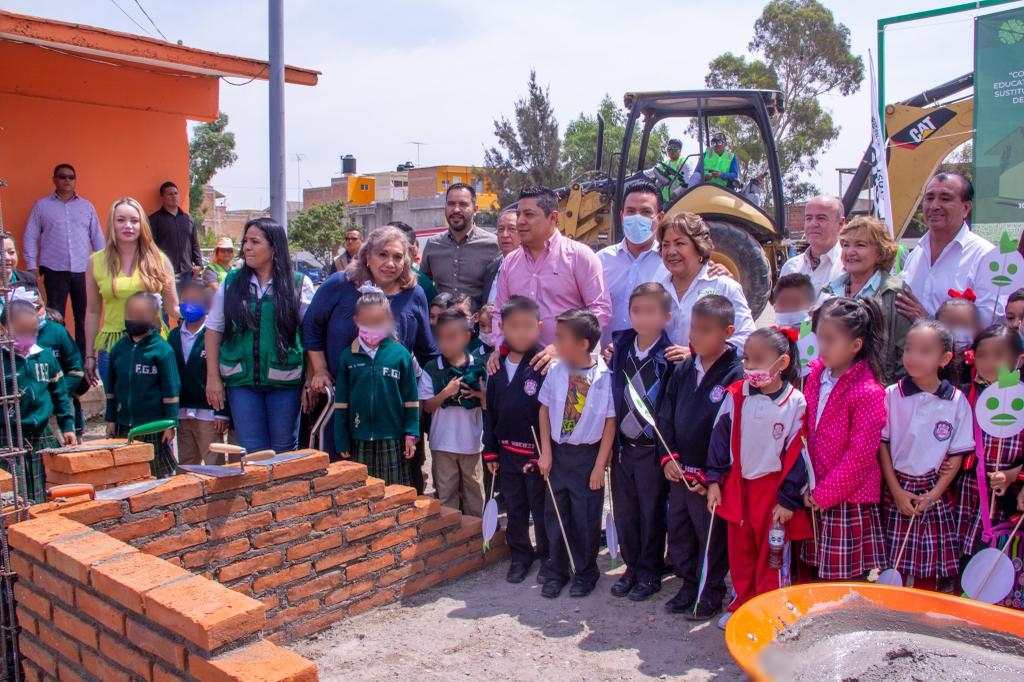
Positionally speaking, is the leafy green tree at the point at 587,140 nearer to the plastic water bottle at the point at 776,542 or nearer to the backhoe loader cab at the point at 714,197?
the backhoe loader cab at the point at 714,197

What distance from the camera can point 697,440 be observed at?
375cm

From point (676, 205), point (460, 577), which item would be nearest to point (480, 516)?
point (460, 577)

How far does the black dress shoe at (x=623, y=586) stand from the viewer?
405cm

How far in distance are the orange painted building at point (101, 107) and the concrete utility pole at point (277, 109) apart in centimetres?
177

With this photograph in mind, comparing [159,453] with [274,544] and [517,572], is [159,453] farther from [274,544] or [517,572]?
[517,572]

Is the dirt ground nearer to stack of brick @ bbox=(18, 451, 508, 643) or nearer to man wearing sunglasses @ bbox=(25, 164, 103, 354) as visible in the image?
stack of brick @ bbox=(18, 451, 508, 643)

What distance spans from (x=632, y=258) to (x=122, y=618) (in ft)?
10.2

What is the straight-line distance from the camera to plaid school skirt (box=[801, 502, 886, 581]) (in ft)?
11.2

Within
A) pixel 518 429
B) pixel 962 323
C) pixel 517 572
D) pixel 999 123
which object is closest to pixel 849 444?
pixel 962 323

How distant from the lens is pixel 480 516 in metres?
4.86

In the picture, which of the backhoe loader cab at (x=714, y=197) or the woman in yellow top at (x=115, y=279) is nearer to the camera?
the woman in yellow top at (x=115, y=279)

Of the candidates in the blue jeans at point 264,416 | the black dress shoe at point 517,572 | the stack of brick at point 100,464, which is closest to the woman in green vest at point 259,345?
the blue jeans at point 264,416

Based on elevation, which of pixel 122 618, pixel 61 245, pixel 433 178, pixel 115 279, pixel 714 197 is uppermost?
pixel 433 178

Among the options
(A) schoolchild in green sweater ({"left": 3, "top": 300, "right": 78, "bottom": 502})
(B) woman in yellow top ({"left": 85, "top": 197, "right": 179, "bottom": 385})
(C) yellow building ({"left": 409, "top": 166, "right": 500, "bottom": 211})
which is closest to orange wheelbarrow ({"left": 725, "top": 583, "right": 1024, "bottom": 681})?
(A) schoolchild in green sweater ({"left": 3, "top": 300, "right": 78, "bottom": 502})
